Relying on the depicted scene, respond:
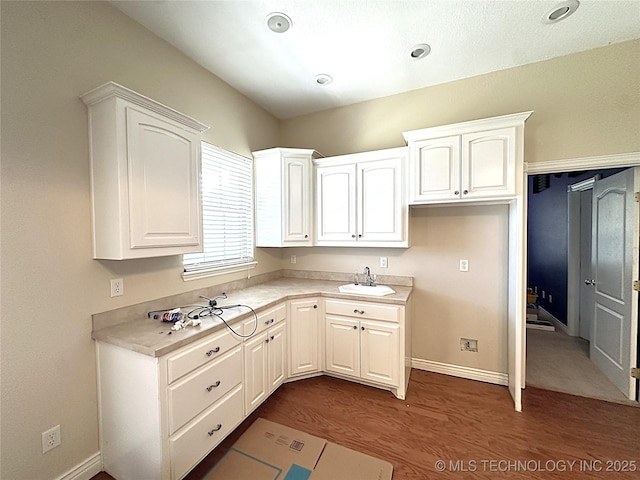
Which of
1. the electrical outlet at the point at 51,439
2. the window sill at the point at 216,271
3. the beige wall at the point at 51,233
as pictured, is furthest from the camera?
the window sill at the point at 216,271

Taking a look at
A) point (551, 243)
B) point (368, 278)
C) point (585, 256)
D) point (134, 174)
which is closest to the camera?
point (134, 174)

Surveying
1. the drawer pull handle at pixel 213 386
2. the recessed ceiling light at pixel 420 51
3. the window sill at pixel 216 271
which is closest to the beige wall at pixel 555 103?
the recessed ceiling light at pixel 420 51

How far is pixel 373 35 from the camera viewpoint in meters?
2.04

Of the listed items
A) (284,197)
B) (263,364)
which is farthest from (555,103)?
A: (263,364)

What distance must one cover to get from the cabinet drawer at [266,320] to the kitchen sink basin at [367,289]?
2.14ft

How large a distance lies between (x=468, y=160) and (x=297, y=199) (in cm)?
170

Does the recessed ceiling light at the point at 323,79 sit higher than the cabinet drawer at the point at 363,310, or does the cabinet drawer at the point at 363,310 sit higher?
the recessed ceiling light at the point at 323,79

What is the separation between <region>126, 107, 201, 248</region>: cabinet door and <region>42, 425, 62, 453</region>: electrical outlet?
111 centimetres

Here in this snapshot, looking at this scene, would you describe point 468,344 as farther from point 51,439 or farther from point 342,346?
point 51,439

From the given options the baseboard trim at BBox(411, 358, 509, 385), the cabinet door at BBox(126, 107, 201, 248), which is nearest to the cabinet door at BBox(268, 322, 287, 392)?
the cabinet door at BBox(126, 107, 201, 248)

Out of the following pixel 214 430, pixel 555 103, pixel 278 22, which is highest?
pixel 278 22

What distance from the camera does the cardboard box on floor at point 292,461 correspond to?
1.61 metres

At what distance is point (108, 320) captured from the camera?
1.70 m

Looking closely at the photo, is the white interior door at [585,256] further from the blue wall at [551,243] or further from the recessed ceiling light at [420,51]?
the recessed ceiling light at [420,51]
